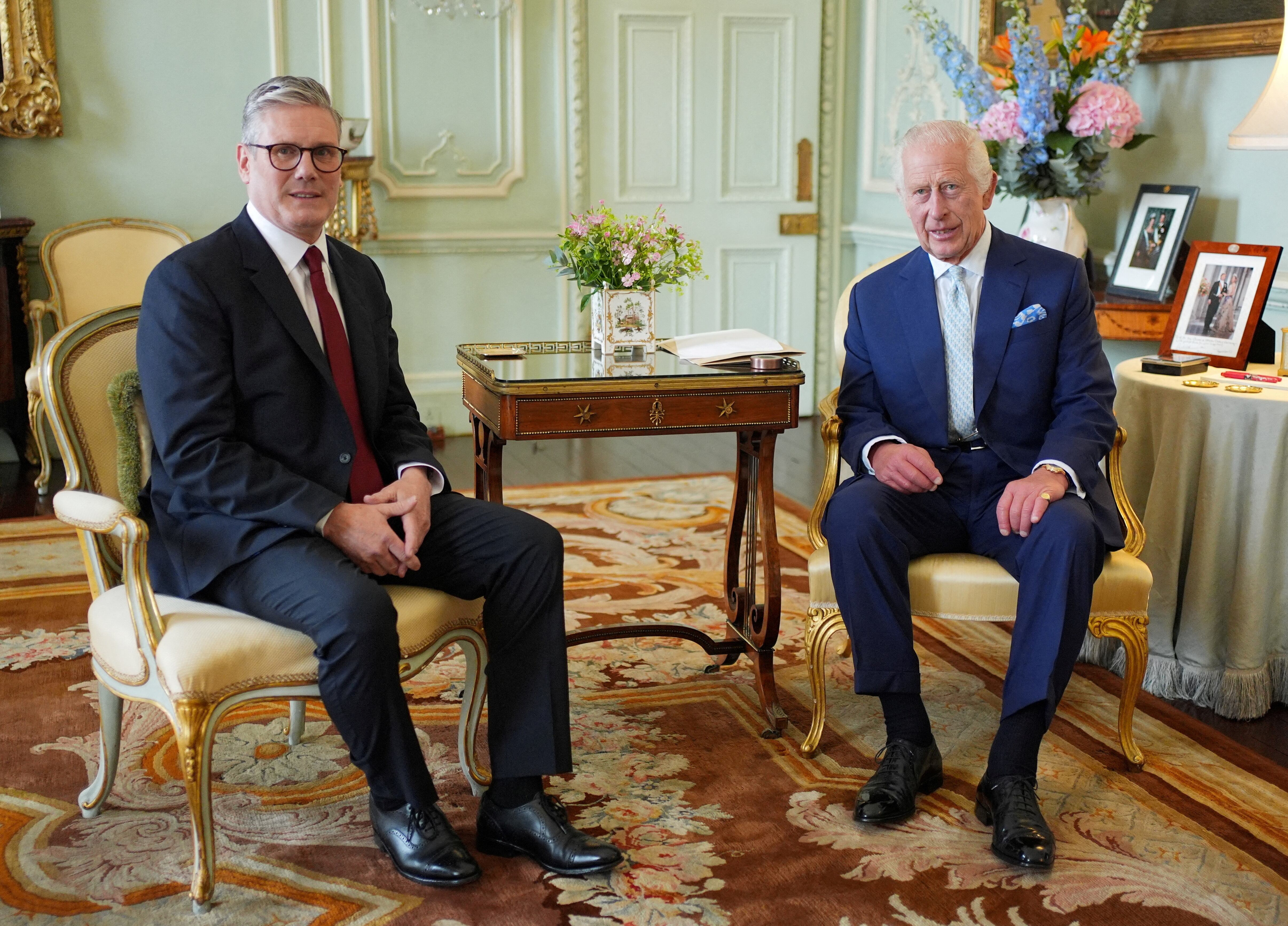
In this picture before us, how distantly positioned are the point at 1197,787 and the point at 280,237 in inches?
82.3

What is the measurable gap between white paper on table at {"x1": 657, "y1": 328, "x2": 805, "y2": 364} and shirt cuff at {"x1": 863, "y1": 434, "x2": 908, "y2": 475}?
0.25 meters

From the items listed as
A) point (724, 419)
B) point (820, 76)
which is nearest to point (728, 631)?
point (724, 419)

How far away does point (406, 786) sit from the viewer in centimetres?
216

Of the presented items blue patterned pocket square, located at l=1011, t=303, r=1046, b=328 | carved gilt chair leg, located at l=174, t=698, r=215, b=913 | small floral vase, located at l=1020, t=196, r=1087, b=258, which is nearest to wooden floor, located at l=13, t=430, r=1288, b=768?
small floral vase, located at l=1020, t=196, r=1087, b=258

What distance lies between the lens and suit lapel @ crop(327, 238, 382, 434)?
2400 mm

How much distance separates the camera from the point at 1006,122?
3791 mm

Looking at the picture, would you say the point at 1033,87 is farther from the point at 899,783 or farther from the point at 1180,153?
the point at 899,783

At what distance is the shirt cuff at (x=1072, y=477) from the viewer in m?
2.51

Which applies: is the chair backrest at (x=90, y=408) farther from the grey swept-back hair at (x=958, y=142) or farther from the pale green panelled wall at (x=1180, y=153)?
the pale green panelled wall at (x=1180, y=153)

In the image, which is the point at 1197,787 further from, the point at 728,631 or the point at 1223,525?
the point at 728,631

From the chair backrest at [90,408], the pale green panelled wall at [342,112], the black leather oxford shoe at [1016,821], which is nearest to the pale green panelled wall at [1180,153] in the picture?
the pale green panelled wall at [342,112]

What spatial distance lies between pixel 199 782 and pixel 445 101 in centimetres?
434

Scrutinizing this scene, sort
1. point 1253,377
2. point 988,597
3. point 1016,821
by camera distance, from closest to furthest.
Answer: point 1016,821 < point 988,597 < point 1253,377

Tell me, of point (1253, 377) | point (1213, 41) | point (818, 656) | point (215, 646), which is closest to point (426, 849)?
point (215, 646)
